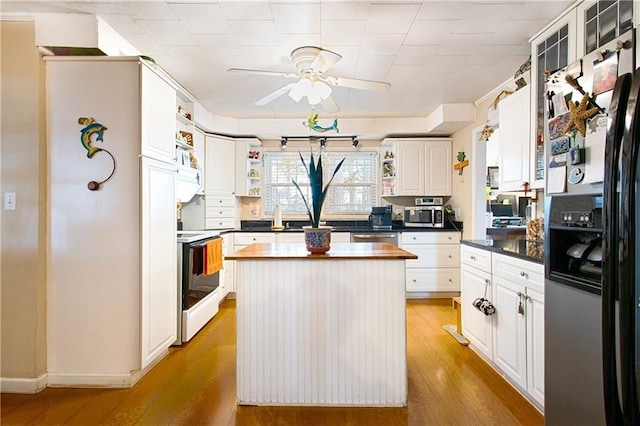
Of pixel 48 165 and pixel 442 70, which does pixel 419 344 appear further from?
pixel 48 165

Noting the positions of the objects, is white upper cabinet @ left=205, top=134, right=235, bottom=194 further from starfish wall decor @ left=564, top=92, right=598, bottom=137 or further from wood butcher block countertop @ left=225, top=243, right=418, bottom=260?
starfish wall decor @ left=564, top=92, right=598, bottom=137

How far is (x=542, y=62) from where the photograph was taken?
7.41 ft

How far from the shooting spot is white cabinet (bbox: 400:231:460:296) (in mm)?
4359

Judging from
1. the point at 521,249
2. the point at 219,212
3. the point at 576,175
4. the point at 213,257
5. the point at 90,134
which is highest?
the point at 90,134

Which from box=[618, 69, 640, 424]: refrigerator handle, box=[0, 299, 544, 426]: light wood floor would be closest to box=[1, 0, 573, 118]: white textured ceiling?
box=[618, 69, 640, 424]: refrigerator handle

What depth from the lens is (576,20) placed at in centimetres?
193

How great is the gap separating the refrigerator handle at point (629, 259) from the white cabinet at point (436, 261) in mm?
3530

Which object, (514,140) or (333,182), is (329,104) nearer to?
(514,140)

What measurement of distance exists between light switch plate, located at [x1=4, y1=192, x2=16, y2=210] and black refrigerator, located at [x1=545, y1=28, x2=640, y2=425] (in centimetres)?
305

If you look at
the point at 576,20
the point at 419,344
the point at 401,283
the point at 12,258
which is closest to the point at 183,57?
the point at 12,258

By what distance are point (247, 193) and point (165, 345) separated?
2470 millimetres

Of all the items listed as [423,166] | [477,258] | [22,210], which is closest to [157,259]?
[22,210]

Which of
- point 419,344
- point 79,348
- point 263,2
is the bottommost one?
point 419,344

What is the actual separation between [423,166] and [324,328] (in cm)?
332
